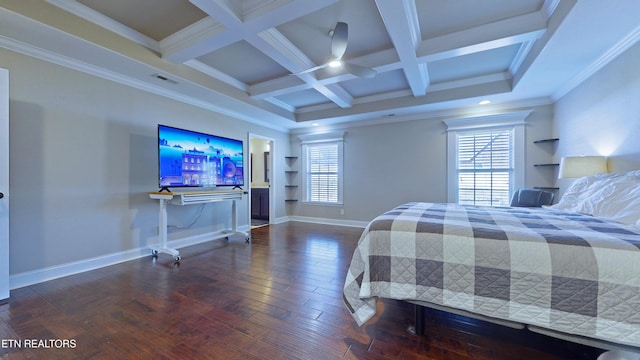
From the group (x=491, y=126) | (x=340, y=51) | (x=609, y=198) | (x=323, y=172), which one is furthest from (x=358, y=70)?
(x=323, y=172)

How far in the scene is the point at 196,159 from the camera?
360 centimetres

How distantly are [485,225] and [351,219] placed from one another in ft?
13.5

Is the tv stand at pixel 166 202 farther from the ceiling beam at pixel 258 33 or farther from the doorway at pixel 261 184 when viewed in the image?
the doorway at pixel 261 184

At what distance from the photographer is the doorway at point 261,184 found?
579 cm

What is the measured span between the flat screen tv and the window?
2069mm

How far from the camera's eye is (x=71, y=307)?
2.00m

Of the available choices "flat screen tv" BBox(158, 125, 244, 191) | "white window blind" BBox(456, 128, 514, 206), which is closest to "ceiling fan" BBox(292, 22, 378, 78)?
"flat screen tv" BBox(158, 125, 244, 191)

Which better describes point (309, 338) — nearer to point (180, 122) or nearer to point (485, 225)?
point (485, 225)

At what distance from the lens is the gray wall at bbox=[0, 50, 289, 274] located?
239cm

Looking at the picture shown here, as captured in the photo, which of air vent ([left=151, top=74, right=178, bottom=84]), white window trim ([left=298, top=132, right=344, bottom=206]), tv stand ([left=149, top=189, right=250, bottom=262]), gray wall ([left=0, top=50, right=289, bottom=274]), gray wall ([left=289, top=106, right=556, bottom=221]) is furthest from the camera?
white window trim ([left=298, top=132, right=344, bottom=206])

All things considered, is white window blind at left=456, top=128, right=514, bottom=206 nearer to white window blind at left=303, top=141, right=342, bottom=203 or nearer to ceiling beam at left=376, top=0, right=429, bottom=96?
ceiling beam at left=376, top=0, right=429, bottom=96

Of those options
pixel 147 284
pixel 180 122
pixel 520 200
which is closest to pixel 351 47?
pixel 180 122

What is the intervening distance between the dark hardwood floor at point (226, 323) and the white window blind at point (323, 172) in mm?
3158

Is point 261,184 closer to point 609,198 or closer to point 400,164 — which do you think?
point 400,164
